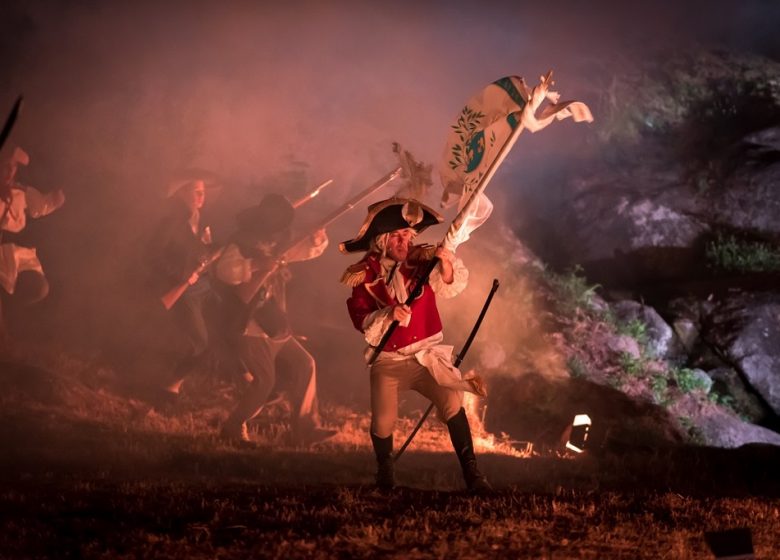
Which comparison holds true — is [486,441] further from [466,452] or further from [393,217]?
[393,217]

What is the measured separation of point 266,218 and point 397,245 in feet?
19.6

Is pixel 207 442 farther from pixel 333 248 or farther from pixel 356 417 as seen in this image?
pixel 333 248

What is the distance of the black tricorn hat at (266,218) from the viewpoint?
11234mm

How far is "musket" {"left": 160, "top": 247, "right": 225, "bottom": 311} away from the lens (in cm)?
1057

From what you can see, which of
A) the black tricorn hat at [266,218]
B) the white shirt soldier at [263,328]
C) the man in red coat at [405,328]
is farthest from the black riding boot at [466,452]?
the black tricorn hat at [266,218]

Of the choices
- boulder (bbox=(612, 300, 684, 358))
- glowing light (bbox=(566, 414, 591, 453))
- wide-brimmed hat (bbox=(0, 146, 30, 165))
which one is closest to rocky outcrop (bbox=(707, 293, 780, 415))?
boulder (bbox=(612, 300, 684, 358))

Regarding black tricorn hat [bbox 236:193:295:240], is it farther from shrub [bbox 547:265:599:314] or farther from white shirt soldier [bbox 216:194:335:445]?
shrub [bbox 547:265:599:314]

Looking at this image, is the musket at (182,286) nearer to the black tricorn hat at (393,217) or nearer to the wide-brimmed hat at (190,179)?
the wide-brimmed hat at (190,179)

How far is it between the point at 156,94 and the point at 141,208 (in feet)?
8.07

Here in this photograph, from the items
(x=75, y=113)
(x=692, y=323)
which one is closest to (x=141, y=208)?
(x=75, y=113)

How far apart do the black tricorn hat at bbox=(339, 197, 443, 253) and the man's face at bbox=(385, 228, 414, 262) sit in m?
0.04

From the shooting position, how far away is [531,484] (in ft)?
23.7

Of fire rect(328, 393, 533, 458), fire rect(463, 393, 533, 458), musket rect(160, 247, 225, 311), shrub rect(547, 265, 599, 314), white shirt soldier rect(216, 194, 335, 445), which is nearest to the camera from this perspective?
fire rect(463, 393, 533, 458)

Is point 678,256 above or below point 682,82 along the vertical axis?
below
